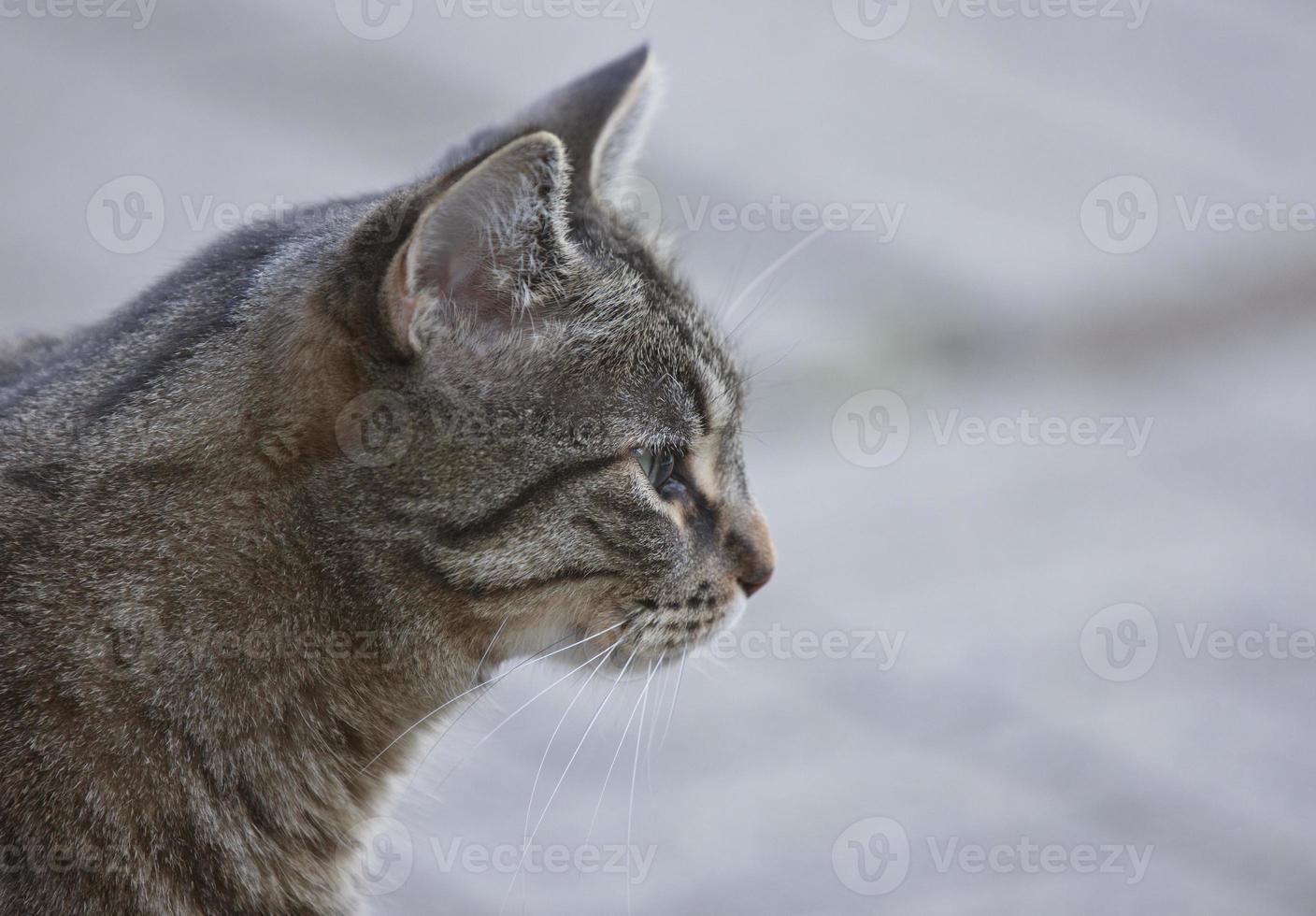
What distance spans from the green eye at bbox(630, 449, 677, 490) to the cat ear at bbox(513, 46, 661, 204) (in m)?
0.48

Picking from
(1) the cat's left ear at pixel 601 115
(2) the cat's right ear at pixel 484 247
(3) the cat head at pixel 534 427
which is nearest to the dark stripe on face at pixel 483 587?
(3) the cat head at pixel 534 427

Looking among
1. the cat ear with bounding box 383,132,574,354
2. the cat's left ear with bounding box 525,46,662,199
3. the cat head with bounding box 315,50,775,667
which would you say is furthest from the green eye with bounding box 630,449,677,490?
the cat's left ear with bounding box 525,46,662,199

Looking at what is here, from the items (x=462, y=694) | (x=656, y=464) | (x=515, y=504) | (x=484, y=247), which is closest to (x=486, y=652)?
(x=462, y=694)

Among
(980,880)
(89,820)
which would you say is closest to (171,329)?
(89,820)

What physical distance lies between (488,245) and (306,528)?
17.1 inches

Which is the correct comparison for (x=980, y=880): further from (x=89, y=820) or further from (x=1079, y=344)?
(x=1079, y=344)

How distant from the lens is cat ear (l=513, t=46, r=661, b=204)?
2033 mm

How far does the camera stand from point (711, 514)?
192 cm

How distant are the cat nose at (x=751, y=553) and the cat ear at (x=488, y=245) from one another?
0.49 m

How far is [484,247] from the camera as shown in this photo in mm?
1634

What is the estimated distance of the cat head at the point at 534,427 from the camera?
157 centimetres

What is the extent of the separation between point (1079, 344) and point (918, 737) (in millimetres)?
1988

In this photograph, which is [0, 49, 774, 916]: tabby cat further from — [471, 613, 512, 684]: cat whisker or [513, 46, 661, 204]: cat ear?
[513, 46, 661, 204]: cat ear

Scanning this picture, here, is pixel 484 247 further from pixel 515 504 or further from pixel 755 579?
pixel 755 579
